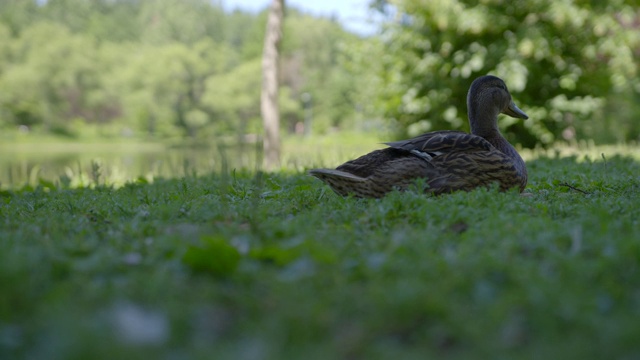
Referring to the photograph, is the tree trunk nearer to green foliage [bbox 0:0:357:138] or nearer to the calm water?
the calm water

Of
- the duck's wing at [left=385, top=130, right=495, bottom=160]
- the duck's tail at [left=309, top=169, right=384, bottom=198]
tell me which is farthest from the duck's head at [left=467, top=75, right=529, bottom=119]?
the duck's tail at [left=309, top=169, right=384, bottom=198]

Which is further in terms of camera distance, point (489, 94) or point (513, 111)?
point (513, 111)

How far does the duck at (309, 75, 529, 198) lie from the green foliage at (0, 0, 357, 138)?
1517 inches

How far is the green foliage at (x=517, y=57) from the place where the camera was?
1314 centimetres

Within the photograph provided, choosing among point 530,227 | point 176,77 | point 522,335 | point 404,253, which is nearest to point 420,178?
point 530,227

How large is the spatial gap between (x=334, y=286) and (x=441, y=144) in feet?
8.60

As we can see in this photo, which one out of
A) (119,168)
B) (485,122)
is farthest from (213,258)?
(119,168)

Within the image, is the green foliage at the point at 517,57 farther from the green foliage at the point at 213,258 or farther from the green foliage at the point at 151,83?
the green foliage at the point at 151,83

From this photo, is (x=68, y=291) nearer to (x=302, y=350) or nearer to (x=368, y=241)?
(x=302, y=350)

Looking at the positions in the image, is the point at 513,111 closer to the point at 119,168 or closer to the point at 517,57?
the point at 517,57

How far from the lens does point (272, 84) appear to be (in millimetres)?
14398

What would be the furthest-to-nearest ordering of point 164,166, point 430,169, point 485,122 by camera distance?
point 164,166 < point 485,122 < point 430,169

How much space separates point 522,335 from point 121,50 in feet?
239

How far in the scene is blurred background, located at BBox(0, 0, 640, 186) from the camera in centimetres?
1333
